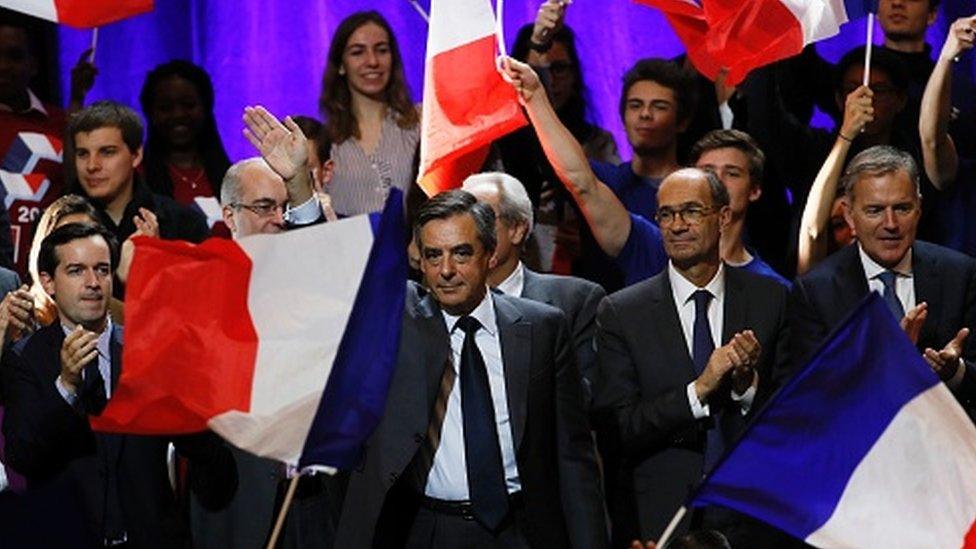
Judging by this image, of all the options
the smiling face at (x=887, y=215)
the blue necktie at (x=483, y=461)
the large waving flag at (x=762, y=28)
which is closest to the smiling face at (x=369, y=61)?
the large waving flag at (x=762, y=28)

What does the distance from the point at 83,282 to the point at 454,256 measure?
4.49ft

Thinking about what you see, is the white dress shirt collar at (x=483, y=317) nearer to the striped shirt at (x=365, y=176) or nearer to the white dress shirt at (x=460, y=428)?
the white dress shirt at (x=460, y=428)

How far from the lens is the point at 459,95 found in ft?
32.1

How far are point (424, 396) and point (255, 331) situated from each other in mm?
884

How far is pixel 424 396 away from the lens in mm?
8336

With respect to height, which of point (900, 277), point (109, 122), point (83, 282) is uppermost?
point (109, 122)

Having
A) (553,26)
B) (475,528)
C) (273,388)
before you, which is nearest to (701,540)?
(475,528)

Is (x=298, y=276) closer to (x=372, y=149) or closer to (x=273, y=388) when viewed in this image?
(x=273, y=388)

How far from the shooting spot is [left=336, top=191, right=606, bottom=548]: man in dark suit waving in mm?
8273

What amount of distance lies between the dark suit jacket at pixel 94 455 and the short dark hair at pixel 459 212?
41.4 inches

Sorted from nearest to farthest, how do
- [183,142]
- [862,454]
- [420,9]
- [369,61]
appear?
[862,454] → [369,61] → [183,142] → [420,9]

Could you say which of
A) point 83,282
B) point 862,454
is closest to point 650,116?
point 83,282

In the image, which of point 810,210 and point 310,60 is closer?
point 810,210

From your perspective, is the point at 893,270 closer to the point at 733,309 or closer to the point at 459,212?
the point at 733,309
